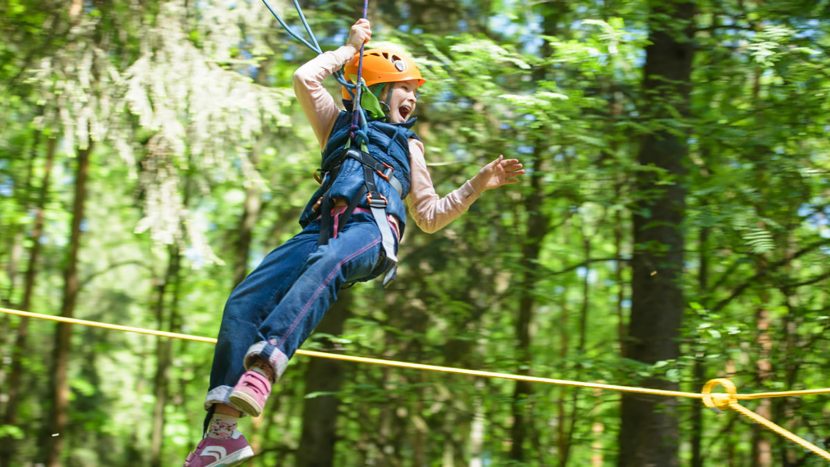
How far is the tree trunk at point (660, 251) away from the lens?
198 inches

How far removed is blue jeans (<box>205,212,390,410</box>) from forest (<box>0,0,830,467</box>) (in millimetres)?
2168

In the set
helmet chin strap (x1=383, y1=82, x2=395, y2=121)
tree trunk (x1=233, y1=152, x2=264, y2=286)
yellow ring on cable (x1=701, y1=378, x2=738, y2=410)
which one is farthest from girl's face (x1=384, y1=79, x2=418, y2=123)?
tree trunk (x1=233, y1=152, x2=264, y2=286)

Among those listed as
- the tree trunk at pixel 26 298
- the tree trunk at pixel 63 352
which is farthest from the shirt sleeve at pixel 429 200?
the tree trunk at pixel 26 298

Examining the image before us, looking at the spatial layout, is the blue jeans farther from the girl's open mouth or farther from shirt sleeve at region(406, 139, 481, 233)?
the girl's open mouth

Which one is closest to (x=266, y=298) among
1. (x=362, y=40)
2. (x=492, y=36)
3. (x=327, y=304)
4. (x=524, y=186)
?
(x=327, y=304)

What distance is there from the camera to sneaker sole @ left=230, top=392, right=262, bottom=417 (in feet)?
7.85

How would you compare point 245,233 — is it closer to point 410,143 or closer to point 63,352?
point 63,352

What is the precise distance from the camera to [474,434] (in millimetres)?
7445

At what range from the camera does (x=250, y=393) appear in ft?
7.90

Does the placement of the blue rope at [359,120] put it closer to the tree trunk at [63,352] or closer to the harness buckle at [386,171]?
the harness buckle at [386,171]

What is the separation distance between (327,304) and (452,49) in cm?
263

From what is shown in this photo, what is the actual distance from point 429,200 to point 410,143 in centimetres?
21

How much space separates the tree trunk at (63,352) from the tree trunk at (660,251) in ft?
14.2

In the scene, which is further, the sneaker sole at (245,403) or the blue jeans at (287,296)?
the blue jeans at (287,296)
